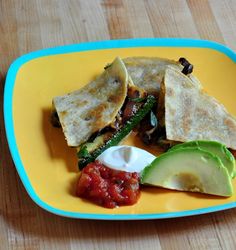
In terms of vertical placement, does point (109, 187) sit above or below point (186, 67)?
below

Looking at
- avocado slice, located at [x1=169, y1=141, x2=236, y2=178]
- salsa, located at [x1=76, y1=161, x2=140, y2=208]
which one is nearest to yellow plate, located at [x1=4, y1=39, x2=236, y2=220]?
salsa, located at [x1=76, y1=161, x2=140, y2=208]

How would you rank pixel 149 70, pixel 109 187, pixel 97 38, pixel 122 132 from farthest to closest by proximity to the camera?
1. pixel 97 38
2. pixel 149 70
3. pixel 122 132
4. pixel 109 187

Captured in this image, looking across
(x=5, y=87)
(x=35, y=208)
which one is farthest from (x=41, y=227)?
(x=5, y=87)

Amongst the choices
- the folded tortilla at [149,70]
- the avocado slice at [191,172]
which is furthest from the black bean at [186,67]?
the avocado slice at [191,172]

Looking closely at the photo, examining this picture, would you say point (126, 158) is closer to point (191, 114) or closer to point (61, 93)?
point (191, 114)

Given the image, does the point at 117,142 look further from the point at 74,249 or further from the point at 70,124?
the point at 74,249

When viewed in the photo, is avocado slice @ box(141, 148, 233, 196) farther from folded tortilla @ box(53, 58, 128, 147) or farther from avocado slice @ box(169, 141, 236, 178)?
folded tortilla @ box(53, 58, 128, 147)

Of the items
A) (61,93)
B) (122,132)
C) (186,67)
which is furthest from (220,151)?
(61,93)
